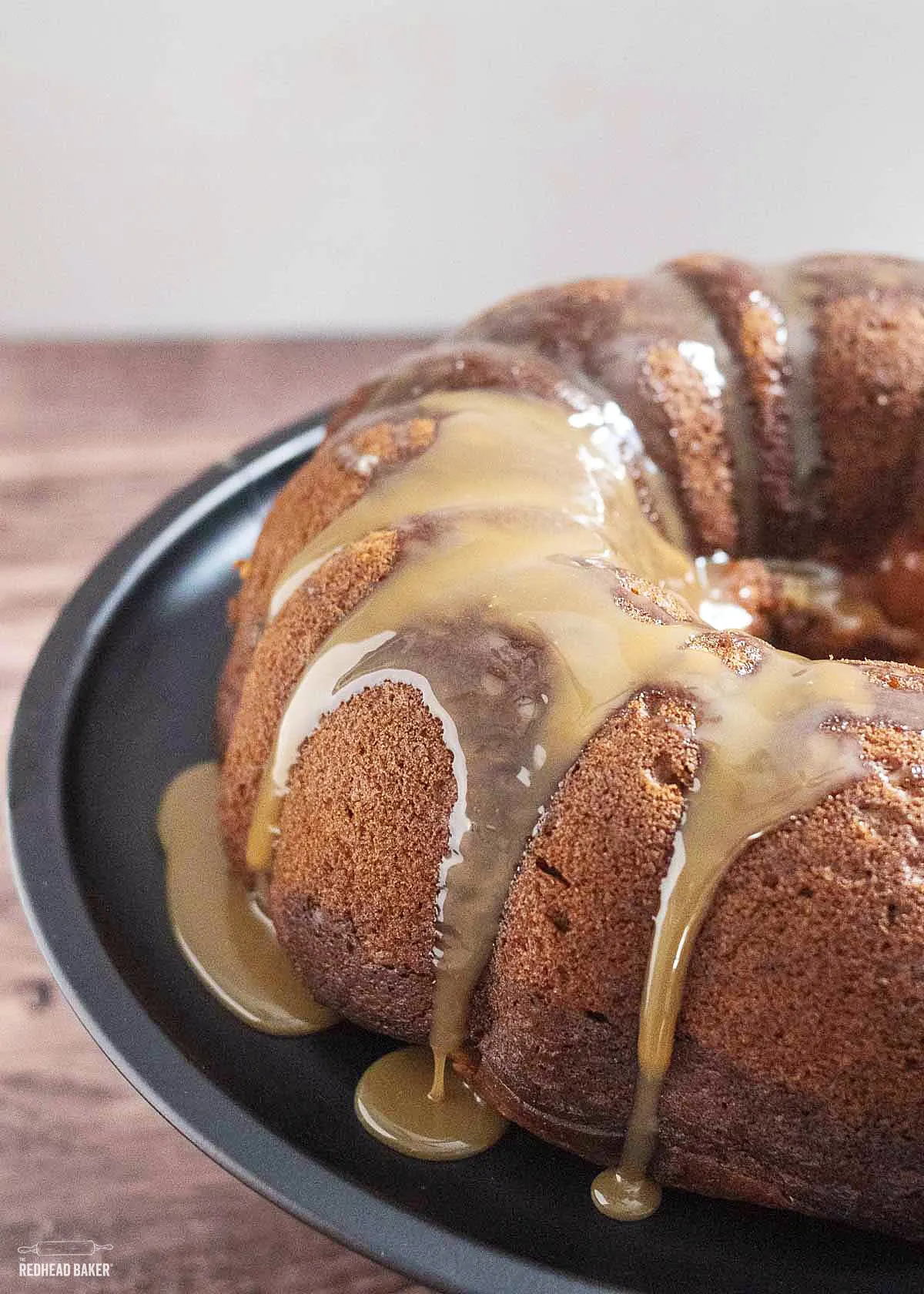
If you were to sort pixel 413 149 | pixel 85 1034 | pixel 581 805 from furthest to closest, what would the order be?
pixel 413 149
pixel 85 1034
pixel 581 805

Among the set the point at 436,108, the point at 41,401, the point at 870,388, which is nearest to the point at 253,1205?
the point at 870,388

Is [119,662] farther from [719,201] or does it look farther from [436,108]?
[719,201]

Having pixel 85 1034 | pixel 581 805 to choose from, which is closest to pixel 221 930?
pixel 85 1034

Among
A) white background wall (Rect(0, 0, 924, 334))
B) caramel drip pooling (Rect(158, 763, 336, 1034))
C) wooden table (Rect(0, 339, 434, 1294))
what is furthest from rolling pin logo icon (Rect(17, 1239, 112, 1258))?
white background wall (Rect(0, 0, 924, 334))

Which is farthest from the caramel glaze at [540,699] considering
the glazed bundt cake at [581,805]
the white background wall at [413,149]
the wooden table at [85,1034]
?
the white background wall at [413,149]

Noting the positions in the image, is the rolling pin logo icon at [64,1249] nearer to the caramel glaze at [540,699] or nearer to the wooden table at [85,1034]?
the wooden table at [85,1034]

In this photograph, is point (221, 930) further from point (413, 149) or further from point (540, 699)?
point (413, 149)
